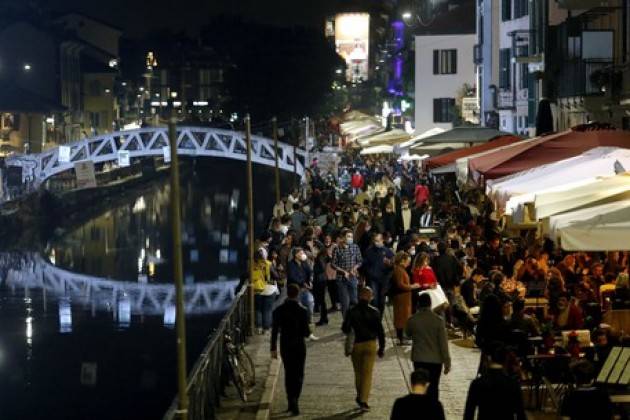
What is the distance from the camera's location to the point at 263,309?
68.7ft

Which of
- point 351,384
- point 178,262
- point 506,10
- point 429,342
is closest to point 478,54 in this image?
point 506,10

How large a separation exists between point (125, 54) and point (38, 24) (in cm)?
7361

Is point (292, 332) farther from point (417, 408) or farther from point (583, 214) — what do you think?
point (417, 408)

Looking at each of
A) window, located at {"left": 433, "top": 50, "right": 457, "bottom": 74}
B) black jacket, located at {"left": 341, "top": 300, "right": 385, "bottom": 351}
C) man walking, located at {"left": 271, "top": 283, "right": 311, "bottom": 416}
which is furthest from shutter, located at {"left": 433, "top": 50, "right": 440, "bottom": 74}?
black jacket, located at {"left": 341, "top": 300, "right": 385, "bottom": 351}

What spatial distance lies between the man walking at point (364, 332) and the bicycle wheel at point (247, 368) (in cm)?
232

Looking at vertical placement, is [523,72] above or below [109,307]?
above

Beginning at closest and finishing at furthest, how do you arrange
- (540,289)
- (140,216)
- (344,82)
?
(540,289)
(140,216)
(344,82)

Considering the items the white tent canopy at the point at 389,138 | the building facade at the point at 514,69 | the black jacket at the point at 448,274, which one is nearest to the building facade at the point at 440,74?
the building facade at the point at 514,69

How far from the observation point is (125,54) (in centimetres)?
17688

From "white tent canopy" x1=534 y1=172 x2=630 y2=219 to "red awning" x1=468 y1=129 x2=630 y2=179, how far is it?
5.35 meters

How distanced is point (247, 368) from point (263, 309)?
467 centimetres

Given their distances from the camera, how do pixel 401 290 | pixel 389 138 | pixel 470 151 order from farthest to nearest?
pixel 389 138, pixel 470 151, pixel 401 290

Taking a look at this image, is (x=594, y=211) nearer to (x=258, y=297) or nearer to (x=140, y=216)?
(x=258, y=297)

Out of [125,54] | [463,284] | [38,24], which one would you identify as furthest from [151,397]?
[125,54]
